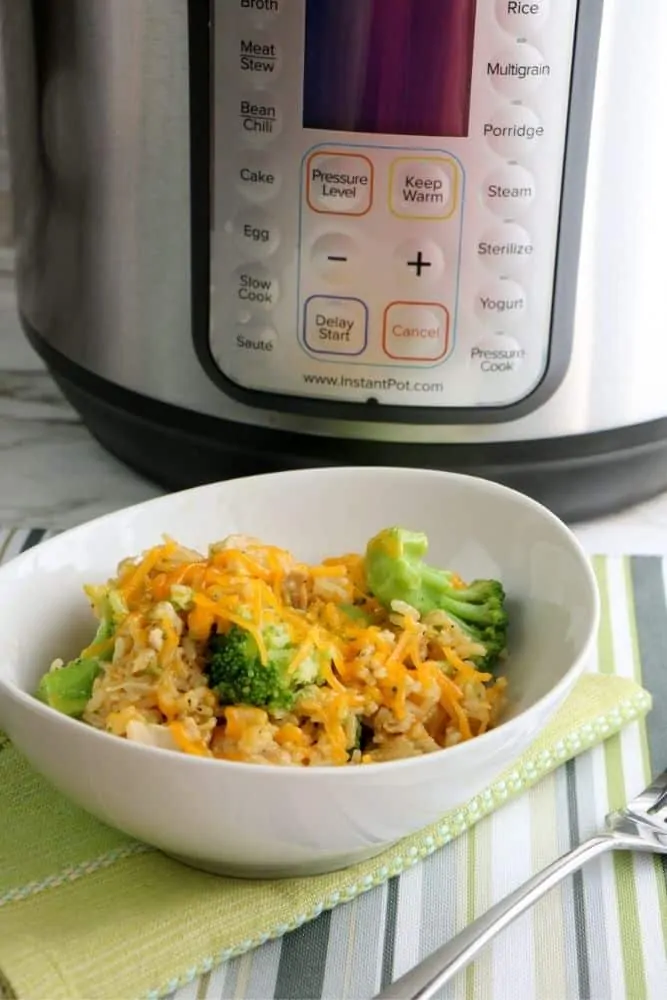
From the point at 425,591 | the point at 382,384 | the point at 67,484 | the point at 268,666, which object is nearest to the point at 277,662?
the point at 268,666

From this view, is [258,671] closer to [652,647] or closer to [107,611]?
[107,611]

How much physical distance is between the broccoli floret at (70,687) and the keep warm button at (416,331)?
0.94ft

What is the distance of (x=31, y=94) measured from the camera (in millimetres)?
836

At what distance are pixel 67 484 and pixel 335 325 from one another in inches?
12.6

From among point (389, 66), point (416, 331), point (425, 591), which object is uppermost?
point (389, 66)

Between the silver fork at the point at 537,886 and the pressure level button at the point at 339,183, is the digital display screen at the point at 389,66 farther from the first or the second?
the silver fork at the point at 537,886

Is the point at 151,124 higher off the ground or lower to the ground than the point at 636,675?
higher

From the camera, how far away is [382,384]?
791 mm

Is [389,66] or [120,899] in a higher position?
[389,66]

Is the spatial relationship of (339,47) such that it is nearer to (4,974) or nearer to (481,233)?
(481,233)

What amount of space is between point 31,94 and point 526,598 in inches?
18.3

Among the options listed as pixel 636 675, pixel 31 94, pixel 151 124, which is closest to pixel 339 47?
pixel 151 124

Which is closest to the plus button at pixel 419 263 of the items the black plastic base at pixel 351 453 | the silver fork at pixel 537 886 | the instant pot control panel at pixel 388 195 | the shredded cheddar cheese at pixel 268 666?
the instant pot control panel at pixel 388 195

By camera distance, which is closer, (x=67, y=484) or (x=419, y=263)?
(x=419, y=263)
